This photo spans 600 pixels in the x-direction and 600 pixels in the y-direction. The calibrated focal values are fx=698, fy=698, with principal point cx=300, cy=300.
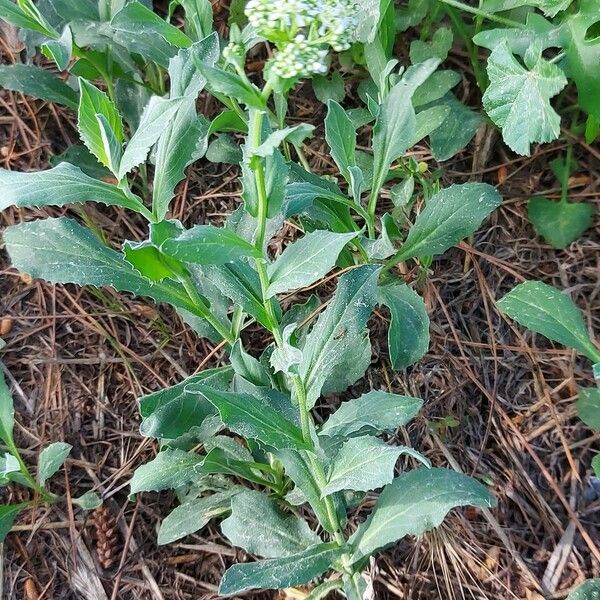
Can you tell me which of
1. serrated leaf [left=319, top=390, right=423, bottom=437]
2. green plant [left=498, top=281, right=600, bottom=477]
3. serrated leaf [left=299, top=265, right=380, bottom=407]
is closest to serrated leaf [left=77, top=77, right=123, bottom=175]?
serrated leaf [left=299, top=265, right=380, bottom=407]

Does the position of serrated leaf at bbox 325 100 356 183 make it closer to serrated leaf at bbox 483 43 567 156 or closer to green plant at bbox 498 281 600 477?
serrated leaf at bbox 483 43 567 156

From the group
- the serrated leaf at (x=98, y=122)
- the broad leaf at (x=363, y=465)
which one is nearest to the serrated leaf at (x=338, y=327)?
the broad leaf at (x=363, y=465)

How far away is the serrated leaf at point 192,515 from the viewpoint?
4.65ft

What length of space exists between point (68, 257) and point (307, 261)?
1.49ft

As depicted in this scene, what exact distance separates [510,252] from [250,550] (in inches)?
36.3

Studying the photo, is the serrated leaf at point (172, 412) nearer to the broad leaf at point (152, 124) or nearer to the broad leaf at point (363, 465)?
the broad leaf at point (363, 465)

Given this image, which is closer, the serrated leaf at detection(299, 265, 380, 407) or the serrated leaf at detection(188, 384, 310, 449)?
the serrated leaf at detection(188, 384, 310, 449)

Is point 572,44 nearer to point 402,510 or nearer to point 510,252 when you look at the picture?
point 510,252

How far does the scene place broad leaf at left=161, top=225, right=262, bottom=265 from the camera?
36.9 inches

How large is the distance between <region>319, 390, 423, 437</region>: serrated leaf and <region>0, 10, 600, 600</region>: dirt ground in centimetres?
29

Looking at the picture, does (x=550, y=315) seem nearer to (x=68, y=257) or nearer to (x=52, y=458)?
(x=68, y=257)

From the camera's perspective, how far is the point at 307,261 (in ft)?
3.51

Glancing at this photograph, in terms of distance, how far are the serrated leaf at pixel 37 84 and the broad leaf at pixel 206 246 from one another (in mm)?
879

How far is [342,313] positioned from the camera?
1230mm
